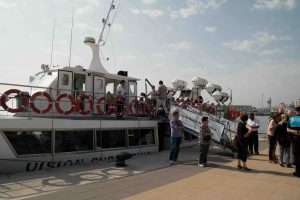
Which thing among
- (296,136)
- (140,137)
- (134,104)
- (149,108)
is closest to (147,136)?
(140,137)

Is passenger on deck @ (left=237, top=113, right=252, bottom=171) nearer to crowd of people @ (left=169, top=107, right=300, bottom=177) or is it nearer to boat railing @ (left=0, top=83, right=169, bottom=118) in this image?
crowd of people @ (left=169, top=107, right=300, bottom=177)

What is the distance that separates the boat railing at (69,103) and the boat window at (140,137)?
0.88 metres

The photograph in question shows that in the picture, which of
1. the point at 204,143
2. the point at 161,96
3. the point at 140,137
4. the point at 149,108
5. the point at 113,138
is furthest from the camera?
the point at 161,96

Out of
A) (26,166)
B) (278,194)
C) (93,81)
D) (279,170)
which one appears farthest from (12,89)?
(279,170)

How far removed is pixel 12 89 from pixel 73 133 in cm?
265

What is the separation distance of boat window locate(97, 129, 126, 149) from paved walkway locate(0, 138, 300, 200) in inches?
69.0

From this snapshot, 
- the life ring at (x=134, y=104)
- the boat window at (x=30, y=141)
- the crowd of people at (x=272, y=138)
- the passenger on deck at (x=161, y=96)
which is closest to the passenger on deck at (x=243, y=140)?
the crowd of people at (x=272, y=138)

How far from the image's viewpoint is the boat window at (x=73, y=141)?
10898 mm

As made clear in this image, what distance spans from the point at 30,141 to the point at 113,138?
12.3 feet

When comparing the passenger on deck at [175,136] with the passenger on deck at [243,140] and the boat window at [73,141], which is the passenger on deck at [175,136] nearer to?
the passenger on deck at [243,140]

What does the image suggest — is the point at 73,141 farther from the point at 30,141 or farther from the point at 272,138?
the point at 272,138

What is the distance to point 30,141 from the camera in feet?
33.3

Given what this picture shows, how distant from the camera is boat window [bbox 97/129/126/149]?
12535 millimetres

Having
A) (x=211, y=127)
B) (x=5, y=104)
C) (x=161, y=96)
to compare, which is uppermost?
(x=161, y=96)
